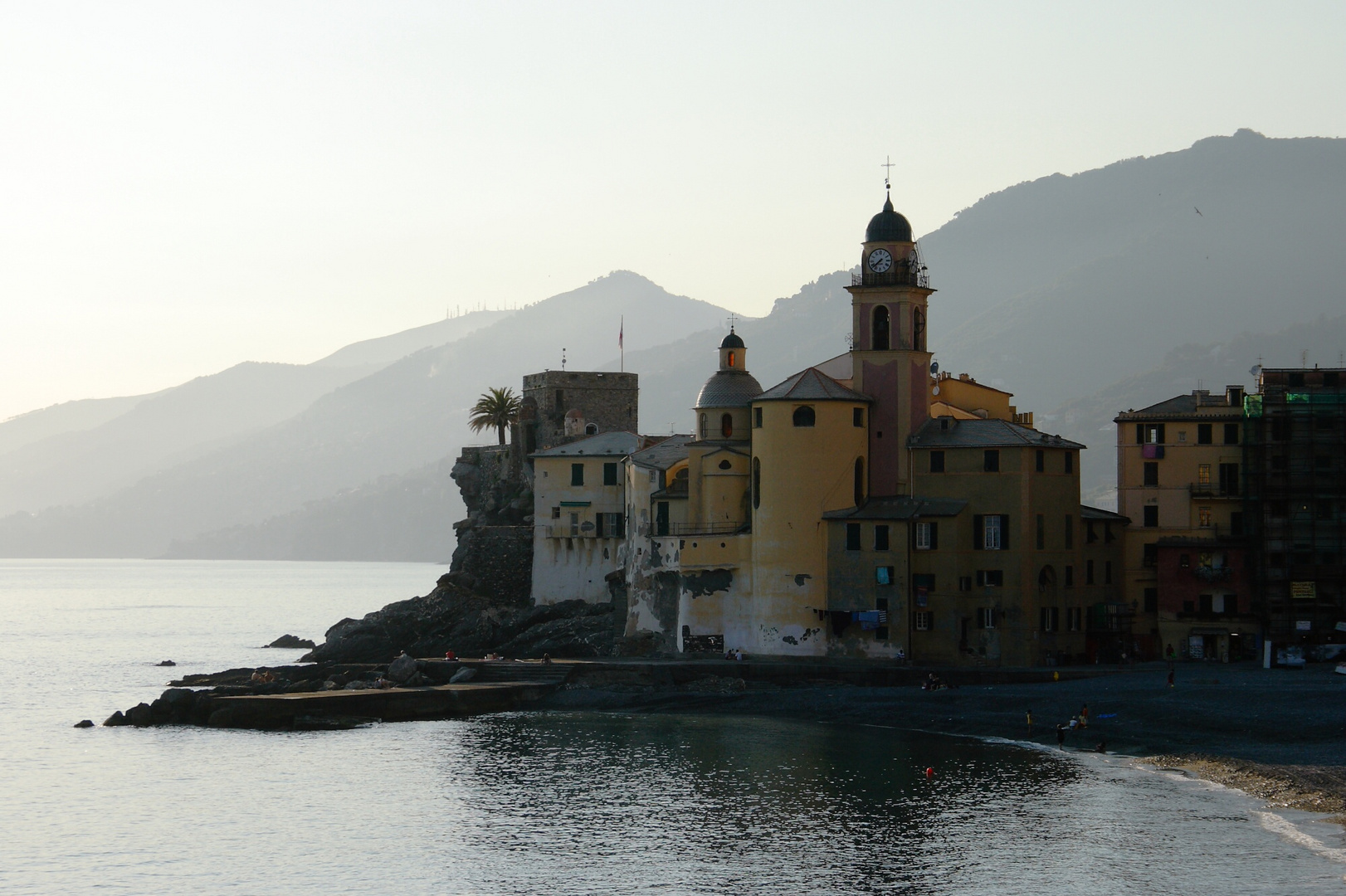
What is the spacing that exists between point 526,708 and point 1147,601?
37.2m

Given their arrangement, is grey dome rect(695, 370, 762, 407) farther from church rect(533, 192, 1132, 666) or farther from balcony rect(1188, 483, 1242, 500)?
balcony rect(1188, 483, 1242, 500)

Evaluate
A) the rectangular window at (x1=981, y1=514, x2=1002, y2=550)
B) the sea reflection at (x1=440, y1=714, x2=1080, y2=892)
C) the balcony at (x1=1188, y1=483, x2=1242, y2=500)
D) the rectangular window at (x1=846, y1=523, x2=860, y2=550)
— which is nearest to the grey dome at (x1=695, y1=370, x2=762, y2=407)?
the rectangular window at (x1=846, y1=523, x2=860, y2=550)

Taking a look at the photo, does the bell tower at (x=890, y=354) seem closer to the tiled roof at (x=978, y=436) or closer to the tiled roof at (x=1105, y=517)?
the tiled roof at (x=978, y=436)

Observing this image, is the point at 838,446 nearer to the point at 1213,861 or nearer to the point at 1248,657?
the point at 1248,657

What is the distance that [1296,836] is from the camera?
58938 mm

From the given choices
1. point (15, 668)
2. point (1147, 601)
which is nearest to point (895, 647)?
point (1147, 601)

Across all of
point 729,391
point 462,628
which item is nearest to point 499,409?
point 462,628

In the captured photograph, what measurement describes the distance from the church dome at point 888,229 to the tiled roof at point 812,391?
9077 millimetres

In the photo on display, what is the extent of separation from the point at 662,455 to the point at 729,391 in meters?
6.54

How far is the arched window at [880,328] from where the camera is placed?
9575 cm

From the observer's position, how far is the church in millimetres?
91375

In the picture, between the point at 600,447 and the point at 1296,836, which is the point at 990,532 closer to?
the point at 600,447

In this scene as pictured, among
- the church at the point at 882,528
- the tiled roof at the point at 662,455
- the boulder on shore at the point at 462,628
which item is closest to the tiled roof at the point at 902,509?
the church at the point at 882,528

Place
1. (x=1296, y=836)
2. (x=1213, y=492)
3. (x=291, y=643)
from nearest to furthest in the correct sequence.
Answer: (x=1296, y=836)
(x=1213, y=492)
(x=291, y=643)
